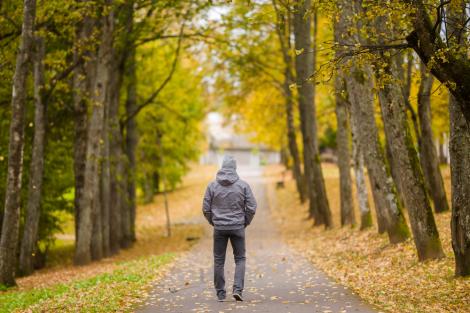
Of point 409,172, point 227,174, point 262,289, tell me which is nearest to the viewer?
point 227,174

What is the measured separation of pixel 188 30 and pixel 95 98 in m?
6.24

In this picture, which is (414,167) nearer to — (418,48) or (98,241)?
(418,48)

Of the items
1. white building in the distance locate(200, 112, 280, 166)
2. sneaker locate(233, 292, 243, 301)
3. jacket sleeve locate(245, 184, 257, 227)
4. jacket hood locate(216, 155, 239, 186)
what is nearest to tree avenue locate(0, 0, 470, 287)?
jacket hood locate(216, 155, 239, 186)

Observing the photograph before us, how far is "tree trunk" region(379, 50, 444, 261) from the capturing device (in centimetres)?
1108

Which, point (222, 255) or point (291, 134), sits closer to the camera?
point (222, 255)

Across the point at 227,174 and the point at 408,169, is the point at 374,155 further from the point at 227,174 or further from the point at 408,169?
the point at 227,174

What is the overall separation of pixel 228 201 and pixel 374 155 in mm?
6885

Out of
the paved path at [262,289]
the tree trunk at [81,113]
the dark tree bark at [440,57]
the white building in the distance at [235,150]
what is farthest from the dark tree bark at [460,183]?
the white building in the distance at [235,150]

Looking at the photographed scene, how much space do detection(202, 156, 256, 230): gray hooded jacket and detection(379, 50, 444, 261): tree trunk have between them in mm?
3475

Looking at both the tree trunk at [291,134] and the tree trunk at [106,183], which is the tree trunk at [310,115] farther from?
the tree trunk at [106,183]

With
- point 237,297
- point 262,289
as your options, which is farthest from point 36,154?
point 237,297

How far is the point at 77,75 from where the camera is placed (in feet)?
60.2

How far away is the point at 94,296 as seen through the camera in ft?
33.2

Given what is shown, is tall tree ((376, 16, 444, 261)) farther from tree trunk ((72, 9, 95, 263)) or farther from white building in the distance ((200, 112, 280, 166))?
white building in the distance ((200, 112, 280, 166))
